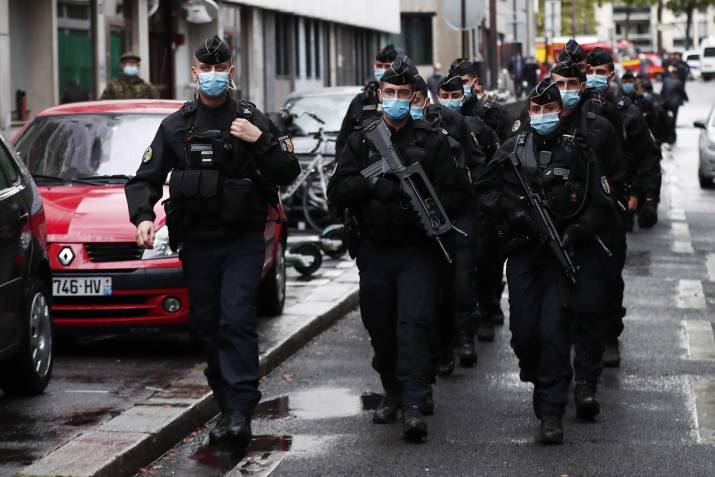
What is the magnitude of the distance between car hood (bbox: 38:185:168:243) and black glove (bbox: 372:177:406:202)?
2.42 metres

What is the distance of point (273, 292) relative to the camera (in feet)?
37.3

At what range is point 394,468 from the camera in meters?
7.11

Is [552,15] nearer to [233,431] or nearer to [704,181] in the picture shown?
[704,181]

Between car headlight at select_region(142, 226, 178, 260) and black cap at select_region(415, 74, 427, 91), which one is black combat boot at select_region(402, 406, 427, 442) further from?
car headlight at select_region(142, 226, 178, 260)

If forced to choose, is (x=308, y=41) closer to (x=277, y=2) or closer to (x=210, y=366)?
(x=277, y=2)

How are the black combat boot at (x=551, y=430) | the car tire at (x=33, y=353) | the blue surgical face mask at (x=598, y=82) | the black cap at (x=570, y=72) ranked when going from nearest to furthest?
the black combat boot at (x=551, y=430) < the car tire at (x=33, y=353) < the black cap at (x=570, y=72) < the blue surgical face mask at (x=598, y=82)

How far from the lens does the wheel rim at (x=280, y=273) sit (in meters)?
11.5

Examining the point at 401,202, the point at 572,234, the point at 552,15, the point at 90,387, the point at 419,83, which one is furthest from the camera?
the point at 552,15

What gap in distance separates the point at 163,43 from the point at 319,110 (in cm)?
911

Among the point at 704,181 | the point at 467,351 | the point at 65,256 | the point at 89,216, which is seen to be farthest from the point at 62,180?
the point at 704,181

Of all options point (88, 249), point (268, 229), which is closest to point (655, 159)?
point (268, 229)

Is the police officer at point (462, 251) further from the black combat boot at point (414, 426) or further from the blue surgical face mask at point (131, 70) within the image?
the blue surgical face mask at point (131, 70)

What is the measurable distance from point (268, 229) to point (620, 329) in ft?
8.19

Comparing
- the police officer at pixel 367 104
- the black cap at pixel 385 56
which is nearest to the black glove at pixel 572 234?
the police officer at pixel 367 104
